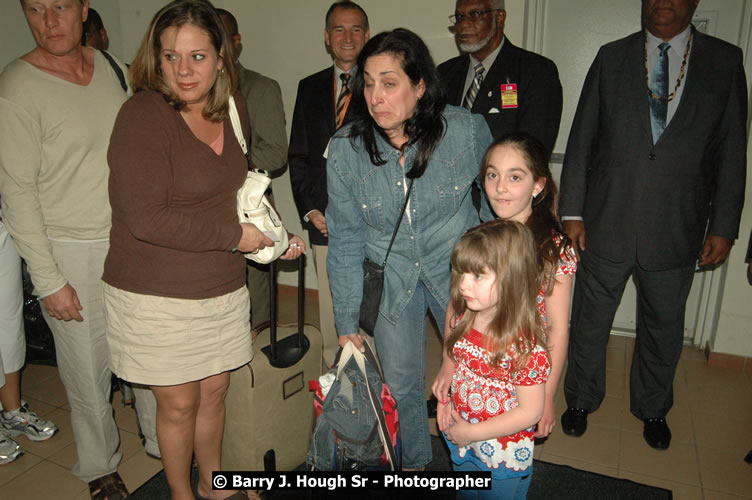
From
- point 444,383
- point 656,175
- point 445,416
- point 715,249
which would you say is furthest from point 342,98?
point 715,249

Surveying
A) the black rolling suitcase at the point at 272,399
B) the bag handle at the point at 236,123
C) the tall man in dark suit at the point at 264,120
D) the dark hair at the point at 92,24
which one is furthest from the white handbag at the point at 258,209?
the dark hair at the point at 92,24

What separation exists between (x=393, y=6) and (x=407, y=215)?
241cm

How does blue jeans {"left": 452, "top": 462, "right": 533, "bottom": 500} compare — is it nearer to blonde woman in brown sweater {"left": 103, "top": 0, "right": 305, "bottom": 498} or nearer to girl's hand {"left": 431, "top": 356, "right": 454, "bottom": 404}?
girl's hand {"left": 431, "top": 356, "right": 454, "bottom": 404}

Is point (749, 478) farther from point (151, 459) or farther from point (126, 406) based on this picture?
point (126, 406)

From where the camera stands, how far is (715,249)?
7.79ft

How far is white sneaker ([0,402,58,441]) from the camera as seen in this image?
2.53 m

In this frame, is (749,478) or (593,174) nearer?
(749,478)

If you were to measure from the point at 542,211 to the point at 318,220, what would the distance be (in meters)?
1.26

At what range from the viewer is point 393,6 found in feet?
11.9

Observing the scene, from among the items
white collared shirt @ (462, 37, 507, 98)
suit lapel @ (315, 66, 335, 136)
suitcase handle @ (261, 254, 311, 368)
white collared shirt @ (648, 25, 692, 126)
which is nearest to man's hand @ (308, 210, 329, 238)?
suit lapel @ (315, 66, 335, 136)

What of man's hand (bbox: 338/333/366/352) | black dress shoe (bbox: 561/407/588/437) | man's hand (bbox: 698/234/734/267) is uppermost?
man's hand (bbox: 698/234/734/267)

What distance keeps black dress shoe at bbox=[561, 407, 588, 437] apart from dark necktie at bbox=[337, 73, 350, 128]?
6.02 ft

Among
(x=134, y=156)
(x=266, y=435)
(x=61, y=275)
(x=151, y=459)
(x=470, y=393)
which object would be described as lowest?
(x=151, y=459)

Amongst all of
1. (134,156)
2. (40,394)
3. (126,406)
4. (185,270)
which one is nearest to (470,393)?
(185,270)
